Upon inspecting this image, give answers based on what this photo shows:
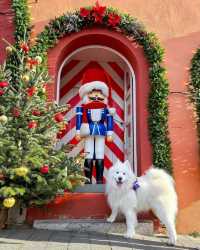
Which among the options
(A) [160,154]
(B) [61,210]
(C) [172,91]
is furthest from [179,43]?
(B) [61,210]

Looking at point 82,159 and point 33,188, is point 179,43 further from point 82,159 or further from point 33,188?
point 33,188

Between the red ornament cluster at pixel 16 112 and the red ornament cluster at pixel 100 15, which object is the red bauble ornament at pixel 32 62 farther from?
the red ornament cluster at pixel 100 15

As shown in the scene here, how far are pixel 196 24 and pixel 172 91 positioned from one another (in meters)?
1.38

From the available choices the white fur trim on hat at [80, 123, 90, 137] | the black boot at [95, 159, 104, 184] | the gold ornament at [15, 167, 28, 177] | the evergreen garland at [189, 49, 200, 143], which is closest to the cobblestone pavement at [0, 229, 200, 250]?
the gold ornament at [15, 167, 28, 177]

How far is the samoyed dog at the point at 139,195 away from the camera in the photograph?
4777 mm

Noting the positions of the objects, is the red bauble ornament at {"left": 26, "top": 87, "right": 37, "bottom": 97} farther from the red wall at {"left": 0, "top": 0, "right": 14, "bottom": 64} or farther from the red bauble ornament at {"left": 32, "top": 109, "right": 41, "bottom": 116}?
the red wall at {"left": 0, "top": 0, "right": 14, "bottom": 64}

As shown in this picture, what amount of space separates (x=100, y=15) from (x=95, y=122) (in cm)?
188

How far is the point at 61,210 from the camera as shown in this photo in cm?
541

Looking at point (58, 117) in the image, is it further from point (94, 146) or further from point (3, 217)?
point (3, 217)

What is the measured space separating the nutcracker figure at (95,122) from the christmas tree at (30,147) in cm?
67

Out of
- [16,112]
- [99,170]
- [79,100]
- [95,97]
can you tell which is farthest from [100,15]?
[99,170]

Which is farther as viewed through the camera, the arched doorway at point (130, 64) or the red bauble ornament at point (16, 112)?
the arched doorway at point (130, 64)

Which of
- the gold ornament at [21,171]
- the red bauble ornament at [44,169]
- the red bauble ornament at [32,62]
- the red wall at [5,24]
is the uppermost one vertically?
the red wall at [5,24]

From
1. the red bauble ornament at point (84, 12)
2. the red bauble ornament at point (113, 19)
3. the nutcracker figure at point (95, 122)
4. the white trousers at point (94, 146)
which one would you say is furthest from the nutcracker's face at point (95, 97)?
the red bauble ornament at point (84, 12)
